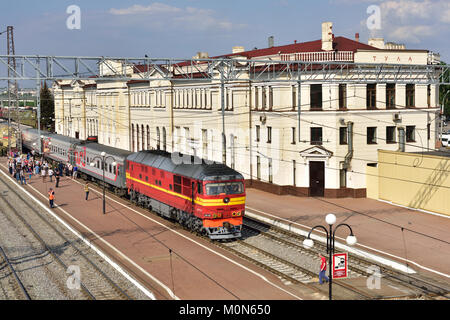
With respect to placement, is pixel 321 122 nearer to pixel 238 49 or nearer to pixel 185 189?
pixel 185 189

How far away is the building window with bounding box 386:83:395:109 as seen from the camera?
43.2m

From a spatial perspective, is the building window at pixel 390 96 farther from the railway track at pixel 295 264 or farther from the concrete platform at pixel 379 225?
the railway track at pixel 295 264

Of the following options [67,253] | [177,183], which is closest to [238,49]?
[177,183]

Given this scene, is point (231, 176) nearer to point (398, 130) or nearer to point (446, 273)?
point (446, 273)

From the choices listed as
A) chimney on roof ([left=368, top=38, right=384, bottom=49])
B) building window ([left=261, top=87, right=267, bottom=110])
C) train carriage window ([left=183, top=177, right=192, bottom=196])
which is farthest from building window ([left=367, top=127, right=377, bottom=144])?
train carriage window ([left=183, top=177, right=192, bottom=196])

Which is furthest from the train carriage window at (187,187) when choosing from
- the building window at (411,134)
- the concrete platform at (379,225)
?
the building window at (411,134)

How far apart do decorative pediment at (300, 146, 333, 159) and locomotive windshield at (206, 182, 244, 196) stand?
14460mm

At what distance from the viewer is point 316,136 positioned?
42344 millimetres

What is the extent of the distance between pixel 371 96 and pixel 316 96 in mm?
4185

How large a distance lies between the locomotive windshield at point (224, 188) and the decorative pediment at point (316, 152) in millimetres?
14460

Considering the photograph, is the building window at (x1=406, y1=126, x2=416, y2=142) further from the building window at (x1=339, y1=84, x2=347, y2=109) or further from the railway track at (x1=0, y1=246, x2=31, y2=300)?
the railway track at (x1=0, y1=246, x2=31, y2=300)

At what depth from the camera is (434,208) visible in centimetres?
3669

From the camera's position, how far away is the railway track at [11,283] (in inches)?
838
